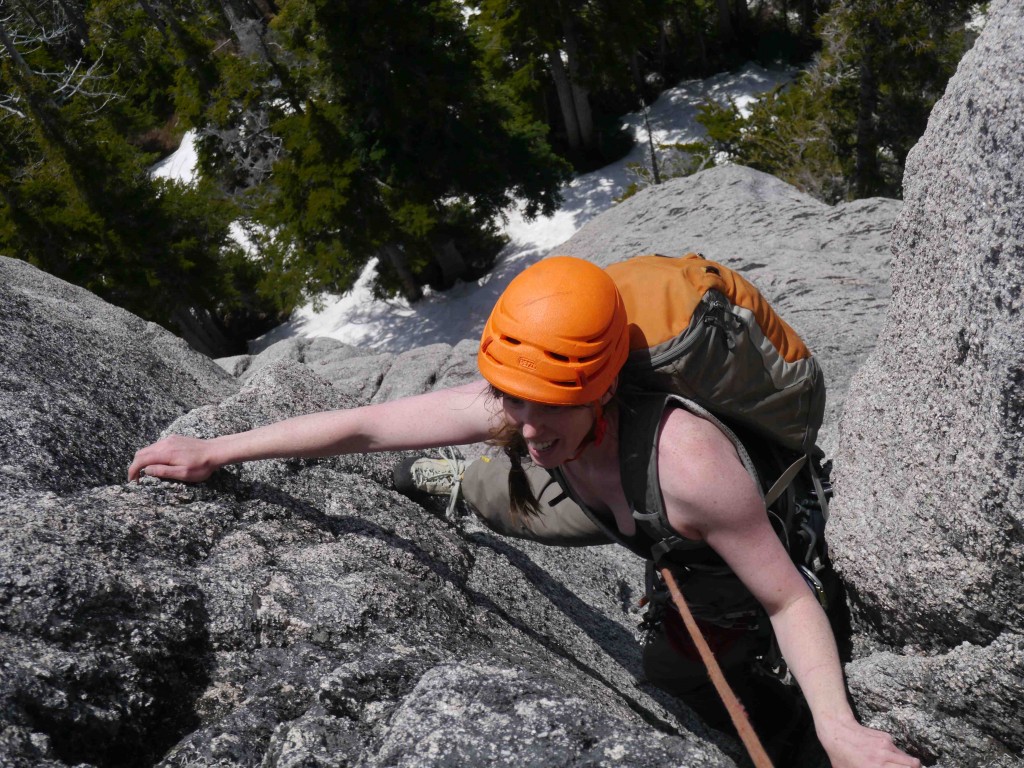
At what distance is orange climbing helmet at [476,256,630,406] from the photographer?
2.64 meters

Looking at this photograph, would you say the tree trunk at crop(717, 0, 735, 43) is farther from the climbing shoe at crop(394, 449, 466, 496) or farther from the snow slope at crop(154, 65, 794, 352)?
the climbing shoe at crop(394, 449, 466, 496)

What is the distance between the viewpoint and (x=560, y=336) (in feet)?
8.61

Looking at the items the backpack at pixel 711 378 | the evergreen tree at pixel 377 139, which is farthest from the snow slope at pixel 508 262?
the backpack at pixel 711 378

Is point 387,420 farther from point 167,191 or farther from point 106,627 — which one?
point 167,191

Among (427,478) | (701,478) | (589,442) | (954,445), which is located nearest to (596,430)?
(589,442)

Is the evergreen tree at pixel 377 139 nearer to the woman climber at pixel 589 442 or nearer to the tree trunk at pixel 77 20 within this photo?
the woman climber at pixel 589 442

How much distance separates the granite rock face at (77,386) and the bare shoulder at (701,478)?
252cm

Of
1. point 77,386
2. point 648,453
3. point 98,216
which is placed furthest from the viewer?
point 98,216

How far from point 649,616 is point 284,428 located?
1.89m

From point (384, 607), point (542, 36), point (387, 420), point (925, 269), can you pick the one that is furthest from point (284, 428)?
point (542, 36)

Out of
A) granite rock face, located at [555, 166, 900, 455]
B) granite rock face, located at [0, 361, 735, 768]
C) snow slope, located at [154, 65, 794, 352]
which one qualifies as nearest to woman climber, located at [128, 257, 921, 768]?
granite rock face, located at [0, 361, 735, 768]

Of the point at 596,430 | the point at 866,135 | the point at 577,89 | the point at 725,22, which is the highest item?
the point at 596,430

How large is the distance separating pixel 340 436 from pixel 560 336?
1219 millimetres

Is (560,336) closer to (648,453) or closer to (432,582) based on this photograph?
(648,453)
